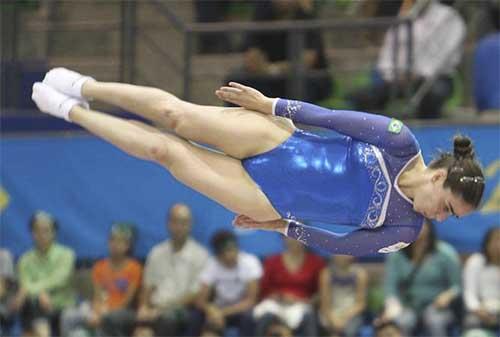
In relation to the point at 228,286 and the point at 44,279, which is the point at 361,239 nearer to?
the point at 228,286

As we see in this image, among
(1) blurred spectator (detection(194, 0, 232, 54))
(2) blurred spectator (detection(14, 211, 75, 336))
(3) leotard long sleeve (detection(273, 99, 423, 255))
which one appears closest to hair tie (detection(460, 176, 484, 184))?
(3) leotard long sleeve (detection(273, 99, 423, 255))

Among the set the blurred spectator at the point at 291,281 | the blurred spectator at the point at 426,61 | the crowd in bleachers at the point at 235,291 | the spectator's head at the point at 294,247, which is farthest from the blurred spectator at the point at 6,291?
the blurred spectator at the point at 426,61

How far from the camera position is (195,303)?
956cm

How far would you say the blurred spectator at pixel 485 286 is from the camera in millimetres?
9258

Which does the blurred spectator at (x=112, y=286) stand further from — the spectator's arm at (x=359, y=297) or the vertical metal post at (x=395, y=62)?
the vertical metal post at (x=395, y=62)

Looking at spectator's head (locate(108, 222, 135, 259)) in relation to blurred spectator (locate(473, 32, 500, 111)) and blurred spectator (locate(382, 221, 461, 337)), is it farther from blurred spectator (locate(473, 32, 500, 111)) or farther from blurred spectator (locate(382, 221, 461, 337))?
blurred spectator (locate(473, 32, 500, 111))

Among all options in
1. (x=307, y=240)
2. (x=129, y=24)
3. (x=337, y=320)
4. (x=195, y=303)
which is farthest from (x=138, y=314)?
(x=307, y=240)

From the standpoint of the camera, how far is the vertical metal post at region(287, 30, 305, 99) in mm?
9758

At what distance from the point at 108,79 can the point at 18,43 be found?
2.49 feet

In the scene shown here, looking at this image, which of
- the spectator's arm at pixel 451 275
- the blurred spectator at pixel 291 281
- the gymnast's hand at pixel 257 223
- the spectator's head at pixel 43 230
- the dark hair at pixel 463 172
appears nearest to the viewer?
the dark hair at pixel 463 172

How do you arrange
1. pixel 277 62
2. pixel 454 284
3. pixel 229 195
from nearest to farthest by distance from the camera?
1. pixel 229 195
2. pixel 454 284
3. pixel 277 62

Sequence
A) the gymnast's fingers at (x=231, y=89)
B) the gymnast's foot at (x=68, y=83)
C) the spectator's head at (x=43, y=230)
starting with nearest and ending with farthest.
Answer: the gymnast's fingers at (x=231, y=89) → the gymnast's foot at (x=68, y=83) → the spectator's head at (x=43, y=230)

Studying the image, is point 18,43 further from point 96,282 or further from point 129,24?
point 96,282

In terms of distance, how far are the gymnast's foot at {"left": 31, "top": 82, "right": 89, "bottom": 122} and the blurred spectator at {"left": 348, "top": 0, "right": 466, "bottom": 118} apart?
3676 mm
